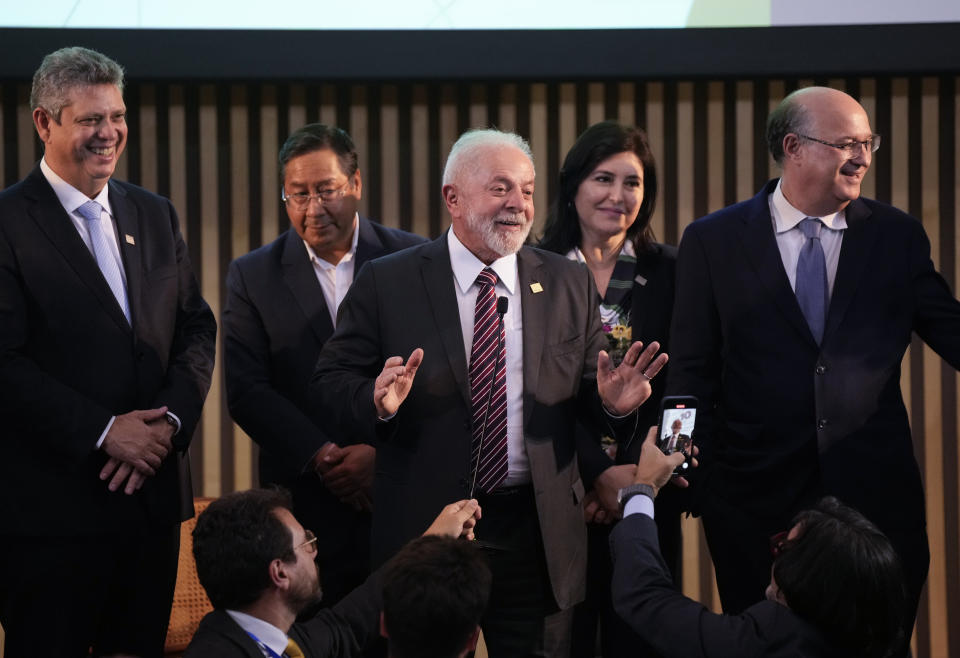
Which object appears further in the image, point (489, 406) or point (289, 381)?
point (289, 381)

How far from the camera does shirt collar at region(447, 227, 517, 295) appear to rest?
9.88ft

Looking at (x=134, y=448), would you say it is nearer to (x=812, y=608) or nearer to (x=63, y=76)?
(x=63, y=76)

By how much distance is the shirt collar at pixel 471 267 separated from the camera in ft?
9.88

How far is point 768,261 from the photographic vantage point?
123 inches

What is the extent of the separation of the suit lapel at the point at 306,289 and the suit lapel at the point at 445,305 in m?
0.61

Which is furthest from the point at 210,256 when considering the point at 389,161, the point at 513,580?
the point at 513,580

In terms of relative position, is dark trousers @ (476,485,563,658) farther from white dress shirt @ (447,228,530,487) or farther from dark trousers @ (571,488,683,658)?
dark trousers @ (571,488,683,658)

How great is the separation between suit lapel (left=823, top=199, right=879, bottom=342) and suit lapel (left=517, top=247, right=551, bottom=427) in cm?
73

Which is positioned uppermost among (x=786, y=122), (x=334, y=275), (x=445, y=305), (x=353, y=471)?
(x=786, y=122)

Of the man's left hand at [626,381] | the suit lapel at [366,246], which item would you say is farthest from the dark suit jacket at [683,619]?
the suit lapel at [366,246]

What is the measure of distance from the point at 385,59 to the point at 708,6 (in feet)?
4.03

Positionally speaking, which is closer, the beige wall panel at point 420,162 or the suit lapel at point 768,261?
the suit lapel at point 768,261

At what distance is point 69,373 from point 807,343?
1.85 m

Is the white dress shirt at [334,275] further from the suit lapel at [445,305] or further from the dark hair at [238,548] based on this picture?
the dark hair at [238,548]
